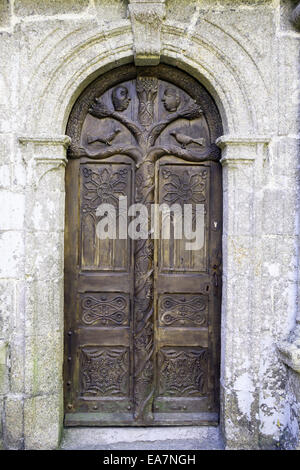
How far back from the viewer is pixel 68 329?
2.89 m

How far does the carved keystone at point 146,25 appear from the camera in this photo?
8.53ft

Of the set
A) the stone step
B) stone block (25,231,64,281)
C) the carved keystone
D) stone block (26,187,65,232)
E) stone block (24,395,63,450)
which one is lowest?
the stone step

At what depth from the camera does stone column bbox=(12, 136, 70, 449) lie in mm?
2633

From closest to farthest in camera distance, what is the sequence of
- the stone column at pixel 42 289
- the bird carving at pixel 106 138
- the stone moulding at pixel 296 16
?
the stone moulding at pixel 296 16
the stone column at pixel 42 289
the bird carving at pixel 106 138

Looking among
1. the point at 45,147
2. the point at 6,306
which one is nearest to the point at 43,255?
the point at 6,306

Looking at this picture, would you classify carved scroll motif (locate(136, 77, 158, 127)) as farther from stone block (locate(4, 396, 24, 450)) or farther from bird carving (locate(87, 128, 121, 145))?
stone block (locate(4, 396, 24, 450))

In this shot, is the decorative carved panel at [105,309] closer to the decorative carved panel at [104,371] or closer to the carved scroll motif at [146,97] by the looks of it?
the decorative carved panel at [104,371]

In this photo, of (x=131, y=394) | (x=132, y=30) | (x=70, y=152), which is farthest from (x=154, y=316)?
(x=132, y=30)

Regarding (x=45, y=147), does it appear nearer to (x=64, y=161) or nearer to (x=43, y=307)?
(x=64, y=161)

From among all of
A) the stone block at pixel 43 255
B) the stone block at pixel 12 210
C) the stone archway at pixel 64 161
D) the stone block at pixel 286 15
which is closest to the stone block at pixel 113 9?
the stone archway at pixel 64 161

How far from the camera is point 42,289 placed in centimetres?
268

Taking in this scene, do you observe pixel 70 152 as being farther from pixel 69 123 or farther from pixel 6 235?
pixel 6 235

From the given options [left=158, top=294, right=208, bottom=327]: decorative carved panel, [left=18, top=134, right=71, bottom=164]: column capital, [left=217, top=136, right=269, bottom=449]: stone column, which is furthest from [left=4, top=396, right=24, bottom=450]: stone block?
[left=18, top=134, right=71, bottom=164]: column capital

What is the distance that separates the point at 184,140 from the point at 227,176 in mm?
497
